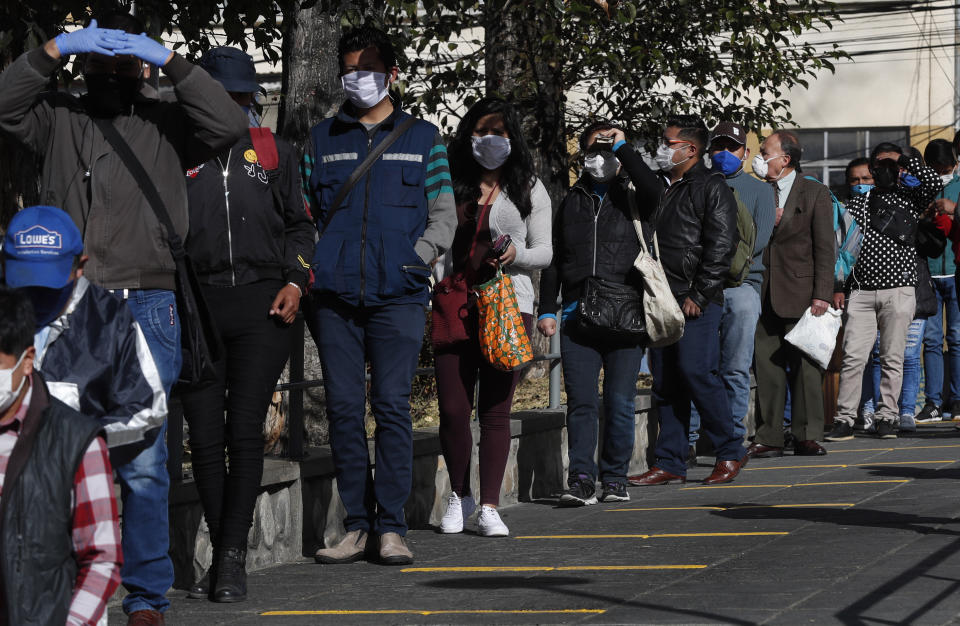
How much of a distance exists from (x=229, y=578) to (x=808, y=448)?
5.89m

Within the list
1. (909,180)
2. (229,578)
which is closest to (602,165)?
(229,578)

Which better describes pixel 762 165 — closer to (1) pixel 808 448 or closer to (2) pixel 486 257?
(1) pixel 808 448

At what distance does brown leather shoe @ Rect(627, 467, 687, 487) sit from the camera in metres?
9.38

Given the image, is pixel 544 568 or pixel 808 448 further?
pixel 808 448

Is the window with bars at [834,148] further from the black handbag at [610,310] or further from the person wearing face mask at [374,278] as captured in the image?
the person wearing face mask at [374,278]

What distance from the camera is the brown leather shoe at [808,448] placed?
1077 cm

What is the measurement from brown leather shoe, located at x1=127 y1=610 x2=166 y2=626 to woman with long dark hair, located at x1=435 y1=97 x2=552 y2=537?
263 cm

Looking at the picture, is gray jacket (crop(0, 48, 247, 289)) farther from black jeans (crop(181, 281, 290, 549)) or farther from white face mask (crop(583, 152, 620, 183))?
white face mask (crop(583, 152, 620, 183))

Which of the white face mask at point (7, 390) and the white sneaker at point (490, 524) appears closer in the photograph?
the white face mask at point (7, 390)

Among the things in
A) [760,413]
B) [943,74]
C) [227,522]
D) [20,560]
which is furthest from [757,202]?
[943,74]

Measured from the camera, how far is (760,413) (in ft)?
35.6

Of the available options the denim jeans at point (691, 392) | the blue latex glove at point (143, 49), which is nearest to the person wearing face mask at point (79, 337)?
the blue latex glove at point (143, 49)

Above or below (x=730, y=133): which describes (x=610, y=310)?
below

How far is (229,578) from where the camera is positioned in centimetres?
586
